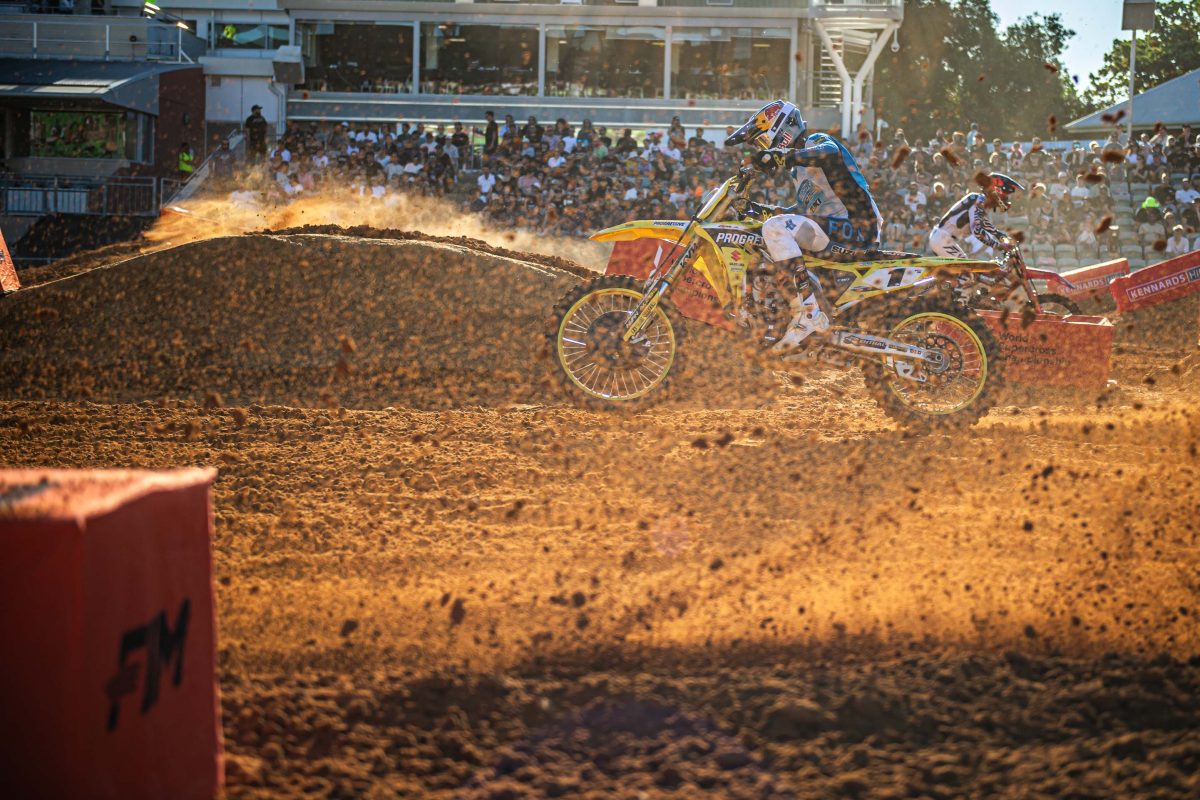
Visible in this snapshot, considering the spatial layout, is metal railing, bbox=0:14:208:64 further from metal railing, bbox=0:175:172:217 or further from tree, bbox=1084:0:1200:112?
tree, bbox=1084:0:1200:112

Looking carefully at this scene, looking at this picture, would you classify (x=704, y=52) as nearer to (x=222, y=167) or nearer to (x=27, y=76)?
(x=222, y=167)

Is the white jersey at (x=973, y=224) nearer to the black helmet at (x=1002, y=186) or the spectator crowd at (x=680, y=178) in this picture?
the black helmet at (x=1002, y=186)

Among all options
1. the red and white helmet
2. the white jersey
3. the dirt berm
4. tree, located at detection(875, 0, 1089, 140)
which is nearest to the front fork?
the red and white helmet

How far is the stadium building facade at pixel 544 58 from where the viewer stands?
27.6m

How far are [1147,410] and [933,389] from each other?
2539 millimetres

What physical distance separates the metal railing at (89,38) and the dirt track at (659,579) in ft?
71.6

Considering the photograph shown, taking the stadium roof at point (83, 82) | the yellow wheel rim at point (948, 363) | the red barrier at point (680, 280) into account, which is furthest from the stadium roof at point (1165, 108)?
the stadium roof at point (83, 82)

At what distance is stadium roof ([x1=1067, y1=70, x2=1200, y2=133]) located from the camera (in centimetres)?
2553

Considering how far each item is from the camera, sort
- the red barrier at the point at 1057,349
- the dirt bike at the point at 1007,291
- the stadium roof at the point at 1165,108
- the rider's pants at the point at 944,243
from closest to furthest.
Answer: the dirt bike at the point at 1007,291, the red barrier at the point at 1057,349, the rider's pants at the point at 944,243, the stadium roof at the point at 1165,108

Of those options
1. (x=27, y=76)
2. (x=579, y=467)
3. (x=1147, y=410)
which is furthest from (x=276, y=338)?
(x=27, y=76)

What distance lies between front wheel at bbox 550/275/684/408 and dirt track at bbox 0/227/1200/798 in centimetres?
27

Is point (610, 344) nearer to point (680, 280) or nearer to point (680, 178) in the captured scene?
point (680, 280)

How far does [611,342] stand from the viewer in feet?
23.2

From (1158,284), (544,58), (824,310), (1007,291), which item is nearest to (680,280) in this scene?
(824,310)
